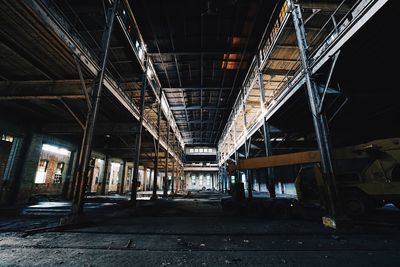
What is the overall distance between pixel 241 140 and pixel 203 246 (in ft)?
45.9

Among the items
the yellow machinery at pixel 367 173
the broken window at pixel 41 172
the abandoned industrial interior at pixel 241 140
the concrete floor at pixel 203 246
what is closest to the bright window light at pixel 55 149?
the abandoned industrial interior at pixel 241 140

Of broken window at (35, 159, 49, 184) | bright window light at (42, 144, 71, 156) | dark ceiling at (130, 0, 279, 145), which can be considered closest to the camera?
dark ceiling at (130, 0, 279, 145)

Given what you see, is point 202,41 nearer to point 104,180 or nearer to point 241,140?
point 241,140

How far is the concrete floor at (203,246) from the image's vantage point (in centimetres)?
289

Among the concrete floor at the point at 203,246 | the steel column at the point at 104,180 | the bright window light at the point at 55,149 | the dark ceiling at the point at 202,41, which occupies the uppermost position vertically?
the dark ceiling at the point at 202,41

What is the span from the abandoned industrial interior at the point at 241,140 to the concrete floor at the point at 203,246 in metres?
0.04

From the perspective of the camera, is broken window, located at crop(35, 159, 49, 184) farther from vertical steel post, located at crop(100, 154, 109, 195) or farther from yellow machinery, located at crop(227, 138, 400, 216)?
yellow machinery, located at crop(227, 138, 400, 216)

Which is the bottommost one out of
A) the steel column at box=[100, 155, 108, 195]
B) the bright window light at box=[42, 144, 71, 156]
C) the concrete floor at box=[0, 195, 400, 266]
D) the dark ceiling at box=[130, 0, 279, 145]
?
the concrete floor at box=[0, 195, 400, 266]

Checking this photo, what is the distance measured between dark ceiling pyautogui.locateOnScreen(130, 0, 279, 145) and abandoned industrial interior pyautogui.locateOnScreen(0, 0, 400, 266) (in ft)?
0.31

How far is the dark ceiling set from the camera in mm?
10539

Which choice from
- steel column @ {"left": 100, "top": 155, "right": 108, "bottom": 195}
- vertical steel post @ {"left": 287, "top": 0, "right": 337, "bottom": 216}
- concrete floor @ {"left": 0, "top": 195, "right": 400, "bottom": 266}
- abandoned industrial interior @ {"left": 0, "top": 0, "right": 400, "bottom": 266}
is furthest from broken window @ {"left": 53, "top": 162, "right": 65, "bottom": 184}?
vertical steel post @ {"left": 287, "top": 0, "right": 337, "bottom": 216}

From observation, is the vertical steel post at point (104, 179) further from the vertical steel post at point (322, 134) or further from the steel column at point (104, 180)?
the vertical steel post at point (322, 134)

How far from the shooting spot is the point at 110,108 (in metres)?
10.4

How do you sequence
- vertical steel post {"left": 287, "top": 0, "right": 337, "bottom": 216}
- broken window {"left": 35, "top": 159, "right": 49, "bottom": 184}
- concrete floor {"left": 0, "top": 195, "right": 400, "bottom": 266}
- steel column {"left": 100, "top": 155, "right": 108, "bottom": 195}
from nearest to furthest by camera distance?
concrete floor {"left": 0, "top": 195, "right": 400, "bottom": 266}, vertical steel post {"left": 287, "top": 0, "right": 337, "bottom": 216}, broken window {"left": 35, "top": 159, "right": 49, "bottom": 184}, steel column {"left": 100, "top": 155, "right": 108, "bottom": 195}
